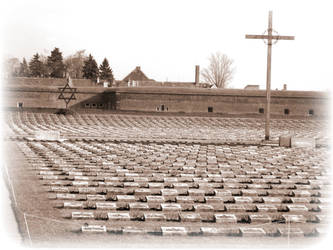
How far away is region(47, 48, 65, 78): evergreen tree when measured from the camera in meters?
73.1

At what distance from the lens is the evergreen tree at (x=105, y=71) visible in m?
72.6

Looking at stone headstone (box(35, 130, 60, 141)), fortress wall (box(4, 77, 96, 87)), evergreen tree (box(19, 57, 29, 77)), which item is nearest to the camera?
stone headstone (box(35, 130, 60, 141))

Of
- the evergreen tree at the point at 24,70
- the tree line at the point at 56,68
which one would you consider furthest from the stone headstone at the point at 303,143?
the evergreen tree at the point at 24,70

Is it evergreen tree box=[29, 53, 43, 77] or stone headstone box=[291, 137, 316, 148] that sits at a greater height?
evergreen tree box=[29, 53, 43, 77]

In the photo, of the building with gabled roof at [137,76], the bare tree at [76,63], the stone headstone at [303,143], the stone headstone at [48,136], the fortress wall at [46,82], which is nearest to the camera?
the stone headstone at [303,143]

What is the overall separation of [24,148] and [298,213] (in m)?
9.27

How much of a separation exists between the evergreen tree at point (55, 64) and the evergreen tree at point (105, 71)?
216 inches

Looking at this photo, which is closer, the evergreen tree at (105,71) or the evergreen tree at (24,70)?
the evergreen tree at (24,70)

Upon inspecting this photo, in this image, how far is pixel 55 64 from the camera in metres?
73.2

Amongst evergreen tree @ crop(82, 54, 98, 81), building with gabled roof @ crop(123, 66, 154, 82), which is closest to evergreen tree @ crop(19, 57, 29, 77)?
evergreen tree @ crop(82, 54, 98, 81)

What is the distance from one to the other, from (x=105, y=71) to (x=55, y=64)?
6.82 metres

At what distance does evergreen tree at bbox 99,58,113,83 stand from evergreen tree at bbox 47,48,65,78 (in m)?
5.48

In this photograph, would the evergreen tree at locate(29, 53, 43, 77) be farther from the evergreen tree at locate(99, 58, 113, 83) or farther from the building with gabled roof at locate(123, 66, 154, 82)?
the building with gabled roof at locate(123, 66, 154, 82)

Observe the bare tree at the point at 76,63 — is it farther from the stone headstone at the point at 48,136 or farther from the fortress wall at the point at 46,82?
the stone headstone at the point at 48,136
